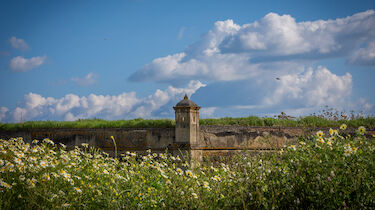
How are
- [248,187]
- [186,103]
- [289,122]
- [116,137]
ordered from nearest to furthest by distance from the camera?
[248,187] < [186,103] < [116,137] < [289,122]

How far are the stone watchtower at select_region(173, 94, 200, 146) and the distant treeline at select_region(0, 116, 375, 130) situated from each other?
439 millimetres

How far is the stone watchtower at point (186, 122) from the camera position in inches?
402

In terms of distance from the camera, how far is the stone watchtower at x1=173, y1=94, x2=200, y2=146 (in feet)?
33.5

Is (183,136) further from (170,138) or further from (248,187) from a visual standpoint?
(248,187)

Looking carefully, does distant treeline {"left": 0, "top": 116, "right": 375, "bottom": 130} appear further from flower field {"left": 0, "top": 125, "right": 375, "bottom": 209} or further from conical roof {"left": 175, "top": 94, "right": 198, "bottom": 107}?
flower field {"left": 0, "top": 125, "right": 375, "bottom": 209}

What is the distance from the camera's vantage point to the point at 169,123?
1080 cm

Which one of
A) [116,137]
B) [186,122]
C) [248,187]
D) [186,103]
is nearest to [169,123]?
[186,122]

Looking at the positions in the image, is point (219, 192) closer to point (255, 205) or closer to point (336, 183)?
point (255, 205)

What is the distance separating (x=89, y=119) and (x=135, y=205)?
27.6ft

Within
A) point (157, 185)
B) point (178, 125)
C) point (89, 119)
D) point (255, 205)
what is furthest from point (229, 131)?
point (255, 205)

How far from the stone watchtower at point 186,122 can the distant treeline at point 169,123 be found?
17.3 inches

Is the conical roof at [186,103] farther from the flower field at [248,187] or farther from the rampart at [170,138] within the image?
the flower field at [248,187]

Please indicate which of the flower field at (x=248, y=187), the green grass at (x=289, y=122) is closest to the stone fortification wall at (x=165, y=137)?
the green grass at (x=289, y=122)

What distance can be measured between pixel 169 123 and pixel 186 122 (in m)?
0.70
